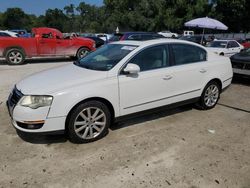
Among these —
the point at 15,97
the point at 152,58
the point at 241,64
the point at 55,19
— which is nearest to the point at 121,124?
the point at 152,58

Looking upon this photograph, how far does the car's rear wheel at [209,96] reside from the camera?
5.50m

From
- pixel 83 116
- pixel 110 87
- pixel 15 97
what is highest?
pixel 110 87

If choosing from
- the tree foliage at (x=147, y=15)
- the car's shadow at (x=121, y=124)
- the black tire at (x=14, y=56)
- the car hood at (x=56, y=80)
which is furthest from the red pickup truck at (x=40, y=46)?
the tree foliage at (x=147, y=15)

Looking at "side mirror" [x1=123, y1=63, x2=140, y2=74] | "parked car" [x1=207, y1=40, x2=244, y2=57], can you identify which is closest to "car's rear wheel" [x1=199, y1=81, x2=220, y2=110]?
"side mirror" [x1=123, y1=63, x2=140, y2=74]

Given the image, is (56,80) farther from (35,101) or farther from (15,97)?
(15,97)

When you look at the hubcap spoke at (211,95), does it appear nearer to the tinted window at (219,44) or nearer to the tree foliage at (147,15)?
the tinted window at (219,44)

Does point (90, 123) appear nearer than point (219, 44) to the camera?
Yes

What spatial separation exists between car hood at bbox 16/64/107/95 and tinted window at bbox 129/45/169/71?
2.24 feet

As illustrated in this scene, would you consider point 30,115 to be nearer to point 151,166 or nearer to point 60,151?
point 60,151

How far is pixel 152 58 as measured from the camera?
15.3ft

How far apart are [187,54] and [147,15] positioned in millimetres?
58672

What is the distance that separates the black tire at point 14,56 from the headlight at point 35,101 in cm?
883

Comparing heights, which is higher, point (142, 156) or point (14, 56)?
point (14, 56)

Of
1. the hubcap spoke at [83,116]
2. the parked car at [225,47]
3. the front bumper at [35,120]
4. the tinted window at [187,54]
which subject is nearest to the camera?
the front bumper at [35,120]
